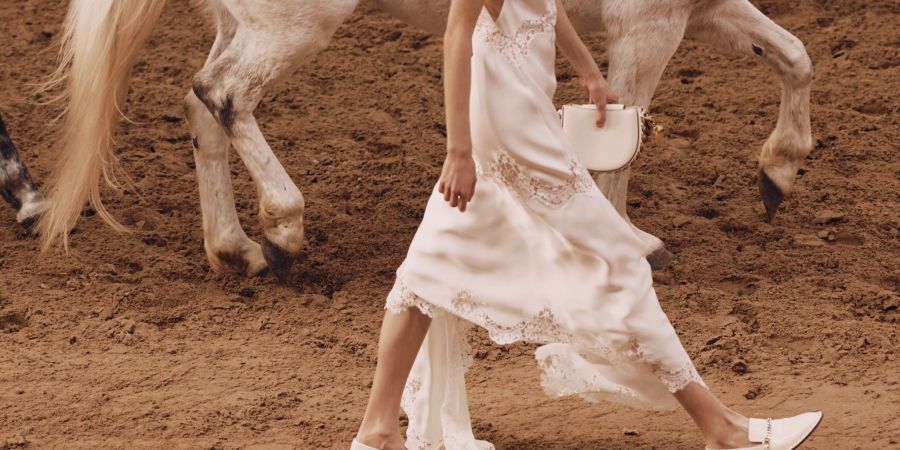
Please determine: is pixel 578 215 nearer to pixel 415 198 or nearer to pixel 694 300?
pixel 694 300

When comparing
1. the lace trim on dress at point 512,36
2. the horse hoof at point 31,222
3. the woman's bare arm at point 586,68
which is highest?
the lace trim on dress at point 512,36

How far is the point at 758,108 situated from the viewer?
6.75 meters

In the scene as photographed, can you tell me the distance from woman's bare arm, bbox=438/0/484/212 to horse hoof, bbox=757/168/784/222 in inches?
110

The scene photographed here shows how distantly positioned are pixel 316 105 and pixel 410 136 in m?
0.70

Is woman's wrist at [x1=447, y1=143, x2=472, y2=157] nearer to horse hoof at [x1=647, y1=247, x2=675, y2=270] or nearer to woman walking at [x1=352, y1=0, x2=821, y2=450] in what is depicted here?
woman walking at [x1=352, y1=0, x2=821, y2=450]

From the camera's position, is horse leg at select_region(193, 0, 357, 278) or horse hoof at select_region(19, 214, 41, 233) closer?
horse leg at select_region(193, 0, 357, 278)

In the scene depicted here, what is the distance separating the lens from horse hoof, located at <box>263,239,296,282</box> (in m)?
4.97

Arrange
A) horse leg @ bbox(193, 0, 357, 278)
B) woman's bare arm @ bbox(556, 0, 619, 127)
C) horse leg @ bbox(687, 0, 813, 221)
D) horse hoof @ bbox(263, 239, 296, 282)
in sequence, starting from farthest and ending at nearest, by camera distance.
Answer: horse leg @ bbox(687, 0, 813, 221)
horse hoof @ bbox(263, 239, 296, 282)
horse leg @ bbox(193, 0, 357, 278)
woman's bare arm @ bbox(556, 0, 619, 127)

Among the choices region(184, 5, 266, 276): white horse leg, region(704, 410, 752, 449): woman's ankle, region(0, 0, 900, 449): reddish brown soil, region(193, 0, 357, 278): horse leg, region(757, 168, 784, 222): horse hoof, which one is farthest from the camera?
region(757, 168, 784, 222): horse hoof

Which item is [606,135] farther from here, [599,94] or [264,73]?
[264,73]

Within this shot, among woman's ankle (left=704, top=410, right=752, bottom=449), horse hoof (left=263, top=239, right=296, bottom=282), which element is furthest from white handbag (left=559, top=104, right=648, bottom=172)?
horse hoof (left=263, top=239, right=296, bottom=282)

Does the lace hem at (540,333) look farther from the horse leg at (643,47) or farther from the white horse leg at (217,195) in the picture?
the white horse leg at (217,195)

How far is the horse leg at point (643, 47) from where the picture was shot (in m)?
4.93

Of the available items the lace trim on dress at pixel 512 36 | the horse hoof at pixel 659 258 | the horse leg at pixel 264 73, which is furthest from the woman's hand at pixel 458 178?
the horse hoof at pixel 659 258
